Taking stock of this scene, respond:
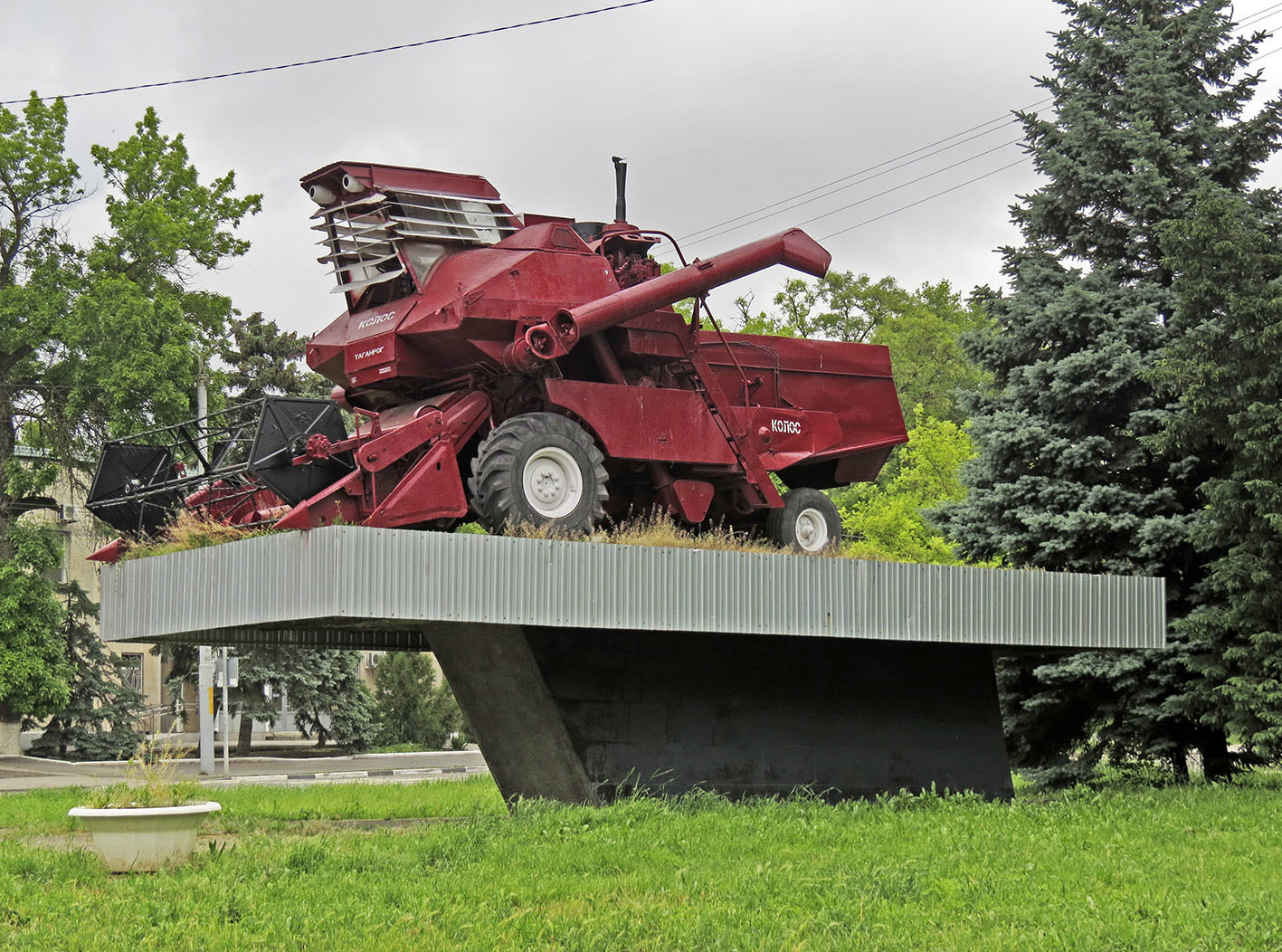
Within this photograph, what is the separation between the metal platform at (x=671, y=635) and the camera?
44.7 feet

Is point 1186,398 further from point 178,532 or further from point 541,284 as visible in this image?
point 178,532

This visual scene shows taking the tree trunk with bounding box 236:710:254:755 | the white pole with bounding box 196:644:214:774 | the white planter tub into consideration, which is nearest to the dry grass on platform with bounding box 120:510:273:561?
the white planter tub

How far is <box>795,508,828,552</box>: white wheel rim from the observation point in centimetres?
1764

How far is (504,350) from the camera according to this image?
49.5 ft

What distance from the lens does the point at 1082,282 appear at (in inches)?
878

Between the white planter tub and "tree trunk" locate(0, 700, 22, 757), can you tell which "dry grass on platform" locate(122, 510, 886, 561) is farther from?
"tree trunk" locate(0, 700, 22, 757)

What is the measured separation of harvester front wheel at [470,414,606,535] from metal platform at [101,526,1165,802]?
60 centimetres

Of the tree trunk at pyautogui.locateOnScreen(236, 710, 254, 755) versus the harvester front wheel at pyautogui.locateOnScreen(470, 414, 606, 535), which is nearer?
the harvester front wheel at pyautogui.locateOnScreen(470, 414, 606, 535)

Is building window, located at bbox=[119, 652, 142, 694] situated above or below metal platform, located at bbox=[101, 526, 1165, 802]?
below

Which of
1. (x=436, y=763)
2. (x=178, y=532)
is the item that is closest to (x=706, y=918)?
(x=178, y=532)

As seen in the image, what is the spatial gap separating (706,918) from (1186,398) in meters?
12.0

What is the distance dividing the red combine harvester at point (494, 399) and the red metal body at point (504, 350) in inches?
0.8

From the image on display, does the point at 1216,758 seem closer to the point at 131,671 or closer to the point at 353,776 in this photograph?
the point at 353,776

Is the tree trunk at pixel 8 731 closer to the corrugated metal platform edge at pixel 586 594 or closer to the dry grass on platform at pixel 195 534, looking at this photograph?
the corrugated metal platform edge at pixel 586 594
